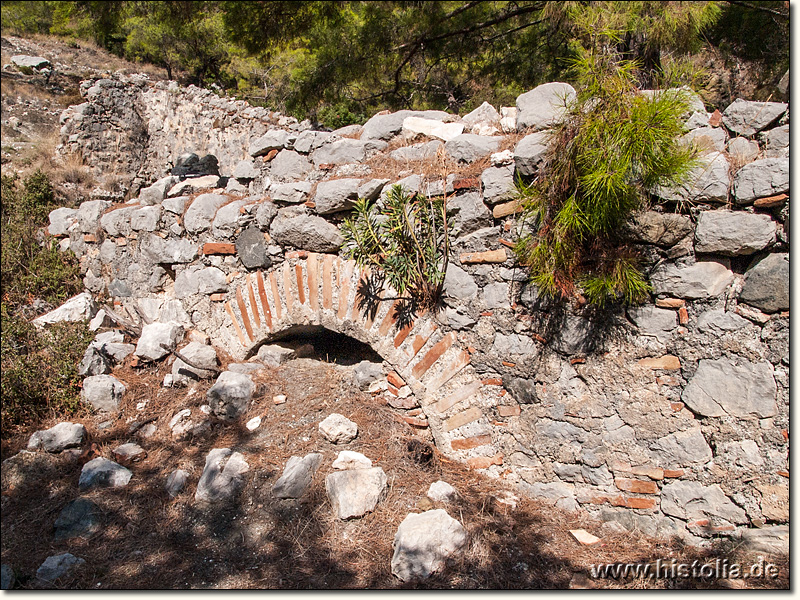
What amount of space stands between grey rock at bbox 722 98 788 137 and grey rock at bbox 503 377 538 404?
5.36ft

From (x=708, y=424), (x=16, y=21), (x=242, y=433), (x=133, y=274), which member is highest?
(x=16, y=21)

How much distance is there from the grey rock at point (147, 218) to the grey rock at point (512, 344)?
3.13 meters

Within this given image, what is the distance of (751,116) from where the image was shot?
2564 millimetres

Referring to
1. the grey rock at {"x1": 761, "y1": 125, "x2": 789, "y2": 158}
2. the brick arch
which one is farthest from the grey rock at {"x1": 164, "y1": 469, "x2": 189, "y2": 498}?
the grey rock at {"x1": 761, "y1": 125, "x2": 789, "y2": 158}

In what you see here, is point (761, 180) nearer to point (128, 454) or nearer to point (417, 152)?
point (417, 152)

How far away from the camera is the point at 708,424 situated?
2.52 meters

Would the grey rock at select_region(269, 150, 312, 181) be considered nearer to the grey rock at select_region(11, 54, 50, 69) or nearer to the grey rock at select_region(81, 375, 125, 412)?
the grey rock at select_region(81, 375, 125, 412)

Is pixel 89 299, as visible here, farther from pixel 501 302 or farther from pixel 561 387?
pixel 561 387

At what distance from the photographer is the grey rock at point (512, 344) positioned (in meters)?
2.90

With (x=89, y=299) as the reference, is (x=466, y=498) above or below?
below

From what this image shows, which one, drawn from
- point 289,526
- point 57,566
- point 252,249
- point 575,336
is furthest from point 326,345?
point 57,566

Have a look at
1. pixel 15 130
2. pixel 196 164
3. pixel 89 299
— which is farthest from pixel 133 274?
pixel 15 130

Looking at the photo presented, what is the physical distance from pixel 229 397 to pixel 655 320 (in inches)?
104

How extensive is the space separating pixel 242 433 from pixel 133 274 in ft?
6.97
